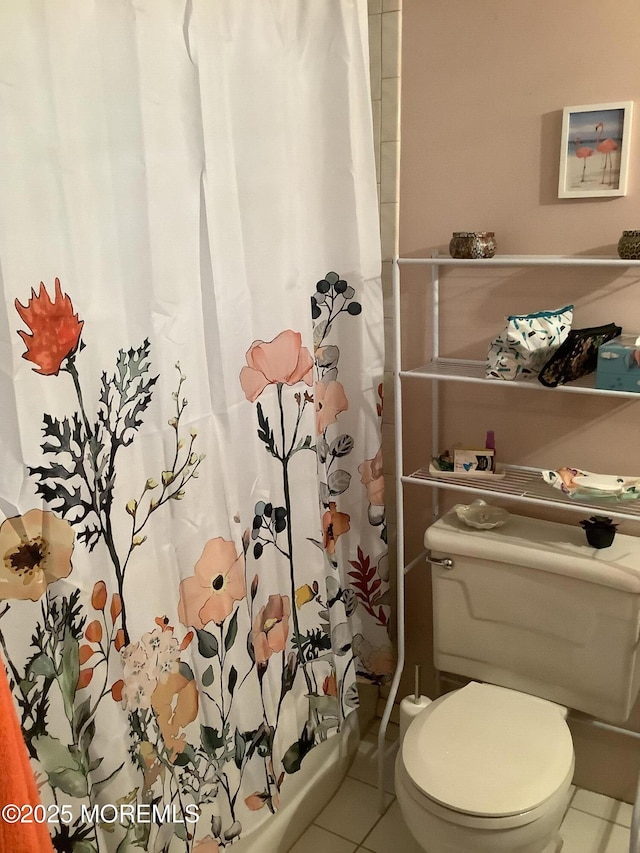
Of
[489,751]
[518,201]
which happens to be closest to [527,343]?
[518,201]

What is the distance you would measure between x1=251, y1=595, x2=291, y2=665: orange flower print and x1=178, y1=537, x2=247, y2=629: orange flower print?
12 centimetres

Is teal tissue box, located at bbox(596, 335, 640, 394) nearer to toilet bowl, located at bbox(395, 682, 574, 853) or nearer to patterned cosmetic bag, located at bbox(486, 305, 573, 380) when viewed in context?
patterned cosmetic bag, located at bbox(486, 305, 573, 380)

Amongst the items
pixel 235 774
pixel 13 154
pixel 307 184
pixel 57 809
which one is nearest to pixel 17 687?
pixel 57 809

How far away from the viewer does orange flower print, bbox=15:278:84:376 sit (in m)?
1.02

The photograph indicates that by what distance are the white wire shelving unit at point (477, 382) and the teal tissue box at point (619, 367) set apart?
0.06 feet

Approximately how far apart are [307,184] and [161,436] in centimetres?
72

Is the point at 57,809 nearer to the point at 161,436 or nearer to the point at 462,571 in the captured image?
the point at 161,436

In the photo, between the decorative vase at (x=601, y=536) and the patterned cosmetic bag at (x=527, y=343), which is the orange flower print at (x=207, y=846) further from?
the patterned cosmetic bag at (x=527, y=343)

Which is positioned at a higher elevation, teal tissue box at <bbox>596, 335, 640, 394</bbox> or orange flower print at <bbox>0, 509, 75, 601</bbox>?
teal tissue box at <bbox>596, 335, 640, 394</bbox>

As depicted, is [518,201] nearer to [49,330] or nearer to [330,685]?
[49,330]

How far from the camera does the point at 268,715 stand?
162 centimetres

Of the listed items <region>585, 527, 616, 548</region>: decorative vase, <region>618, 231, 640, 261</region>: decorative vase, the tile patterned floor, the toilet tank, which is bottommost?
the tile patterned floor

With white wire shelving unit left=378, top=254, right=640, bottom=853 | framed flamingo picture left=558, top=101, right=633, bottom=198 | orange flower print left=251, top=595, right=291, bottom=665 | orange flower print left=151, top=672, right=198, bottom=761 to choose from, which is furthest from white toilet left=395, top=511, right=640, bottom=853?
framed flamingo picture left=558, top=101, right=633, bottom=198

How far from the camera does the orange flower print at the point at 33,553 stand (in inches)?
41.0
